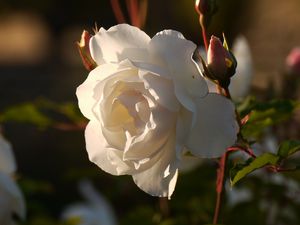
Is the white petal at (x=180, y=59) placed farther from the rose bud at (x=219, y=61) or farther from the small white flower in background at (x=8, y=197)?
the small white flower in background at (x=8, y=197)

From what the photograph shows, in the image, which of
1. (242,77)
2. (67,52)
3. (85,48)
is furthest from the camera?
(67,52)

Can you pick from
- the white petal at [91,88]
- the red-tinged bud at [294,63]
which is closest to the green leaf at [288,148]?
the white petal at [91,88]

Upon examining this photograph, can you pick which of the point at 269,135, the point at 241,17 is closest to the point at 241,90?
the point at 269,135

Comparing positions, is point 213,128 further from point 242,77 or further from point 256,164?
point 242,77

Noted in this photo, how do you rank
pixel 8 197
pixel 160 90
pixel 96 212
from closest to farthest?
pixel 160 90, pixel 8 197, pixel 96 212

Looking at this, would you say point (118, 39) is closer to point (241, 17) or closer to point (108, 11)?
point (241, 17)

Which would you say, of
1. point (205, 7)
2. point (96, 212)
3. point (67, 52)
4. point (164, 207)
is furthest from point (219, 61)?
point (67, 52)

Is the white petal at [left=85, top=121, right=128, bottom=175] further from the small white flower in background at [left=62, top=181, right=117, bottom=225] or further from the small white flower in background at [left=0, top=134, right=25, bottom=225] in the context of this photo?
the small white flower in background at [left=62, top=181, right=117, bottom=225]
